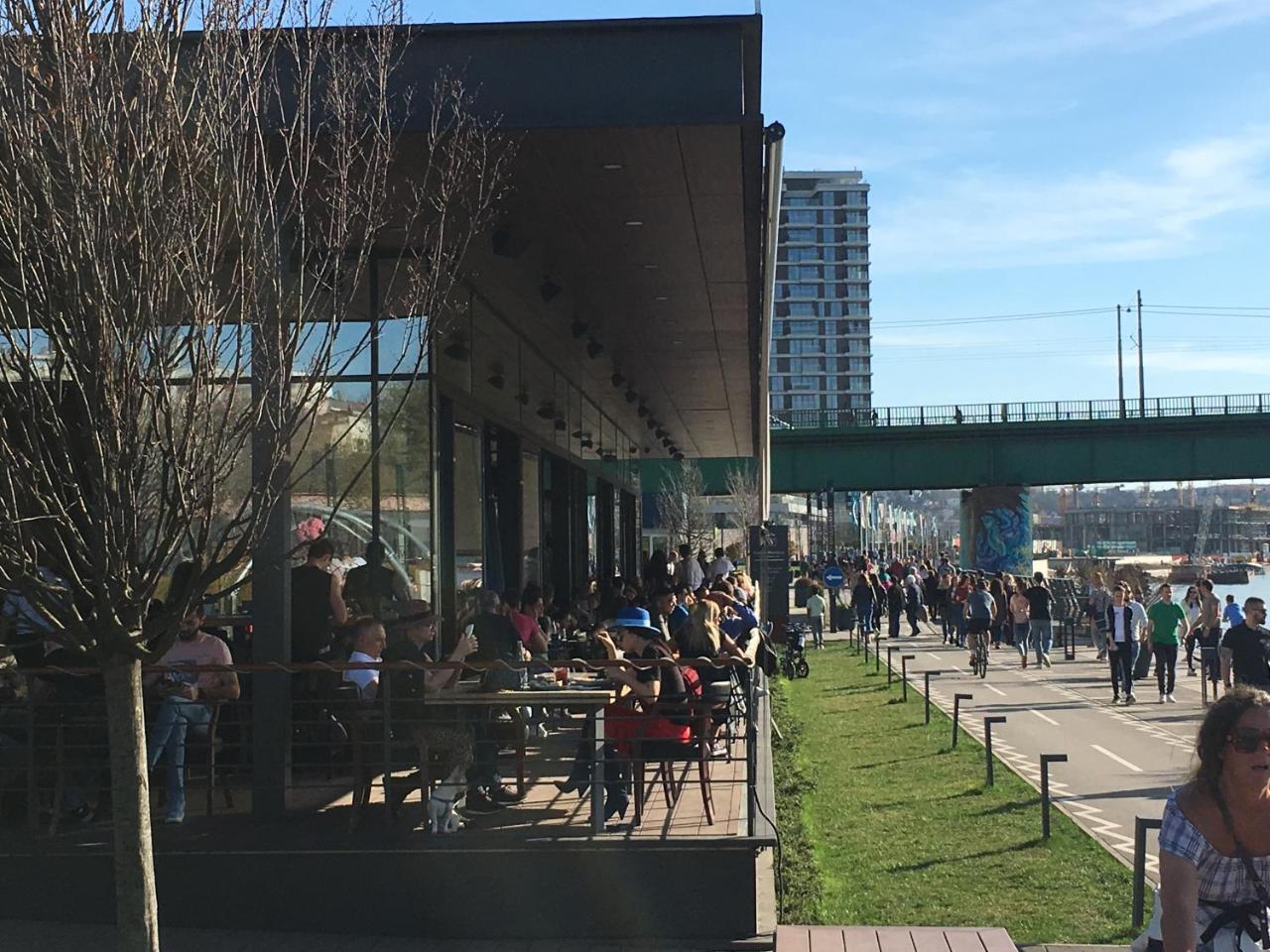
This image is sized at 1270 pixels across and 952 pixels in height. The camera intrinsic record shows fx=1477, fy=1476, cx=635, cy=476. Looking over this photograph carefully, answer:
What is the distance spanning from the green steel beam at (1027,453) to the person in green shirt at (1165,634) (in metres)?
29.0

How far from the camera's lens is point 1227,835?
4754 millimetres

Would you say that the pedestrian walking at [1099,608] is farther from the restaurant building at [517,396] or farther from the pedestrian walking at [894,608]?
the restaurant building at [517,396]

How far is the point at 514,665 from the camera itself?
8.70m

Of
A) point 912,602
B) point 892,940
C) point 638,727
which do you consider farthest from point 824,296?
point 892,940

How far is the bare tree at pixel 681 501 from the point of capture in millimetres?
67062

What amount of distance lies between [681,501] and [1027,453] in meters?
20.3

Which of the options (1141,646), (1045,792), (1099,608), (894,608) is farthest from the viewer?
(894,608)

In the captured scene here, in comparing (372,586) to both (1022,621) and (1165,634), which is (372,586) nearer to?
(1165,634)

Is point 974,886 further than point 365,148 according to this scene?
Yes

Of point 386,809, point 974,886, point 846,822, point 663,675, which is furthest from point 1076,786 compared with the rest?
point 386,809

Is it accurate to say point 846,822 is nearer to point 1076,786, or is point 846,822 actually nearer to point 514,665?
point 1076,786

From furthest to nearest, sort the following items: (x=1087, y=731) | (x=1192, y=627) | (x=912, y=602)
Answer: (x=912, y=602), (x=1192, y=627), (x=1087, y=731)

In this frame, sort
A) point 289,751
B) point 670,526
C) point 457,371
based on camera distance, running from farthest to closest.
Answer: point 670,526
point 457,371
point 289,751

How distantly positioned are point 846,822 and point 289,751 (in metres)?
5.59
